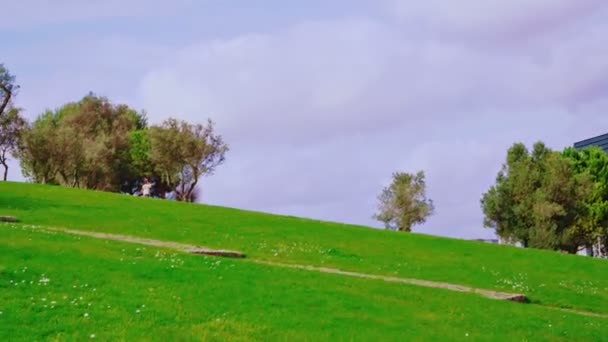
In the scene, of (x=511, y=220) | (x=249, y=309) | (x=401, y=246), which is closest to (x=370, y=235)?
(x=401, y=246)

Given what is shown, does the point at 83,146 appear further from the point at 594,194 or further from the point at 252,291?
the point at 252,291

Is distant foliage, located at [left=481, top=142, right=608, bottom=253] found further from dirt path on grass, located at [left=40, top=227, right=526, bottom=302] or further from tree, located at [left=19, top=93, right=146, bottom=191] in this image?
dirt path on grass, located at [left=40, top=227, right=526, bottom=302]

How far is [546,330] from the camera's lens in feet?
71.6

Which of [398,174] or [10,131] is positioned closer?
[10,131]

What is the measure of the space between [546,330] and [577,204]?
2848 inches

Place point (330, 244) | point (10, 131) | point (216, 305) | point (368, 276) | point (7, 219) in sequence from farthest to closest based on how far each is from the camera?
1. point (10, 131)
2. point (330, 244)
3. point (7, 219)
4. point (368, 276)
5. point (216, 305)

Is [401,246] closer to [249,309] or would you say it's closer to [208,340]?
[249,309]

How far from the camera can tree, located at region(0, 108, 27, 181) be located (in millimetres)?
77625

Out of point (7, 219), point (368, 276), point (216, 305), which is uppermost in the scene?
point (7, 219)

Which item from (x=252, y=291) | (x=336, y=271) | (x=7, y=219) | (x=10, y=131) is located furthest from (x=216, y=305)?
(x=10, y=131)

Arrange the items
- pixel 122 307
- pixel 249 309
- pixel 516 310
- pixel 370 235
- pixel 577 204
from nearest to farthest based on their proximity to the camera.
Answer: pixel 122 307 < pixel 249 309 < pixel 516 310 < pixel 370 235 < pixel 577 204

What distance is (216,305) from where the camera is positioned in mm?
18656

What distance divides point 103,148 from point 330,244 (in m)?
57.9

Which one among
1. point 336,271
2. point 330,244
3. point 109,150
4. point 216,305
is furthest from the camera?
point 109,150
